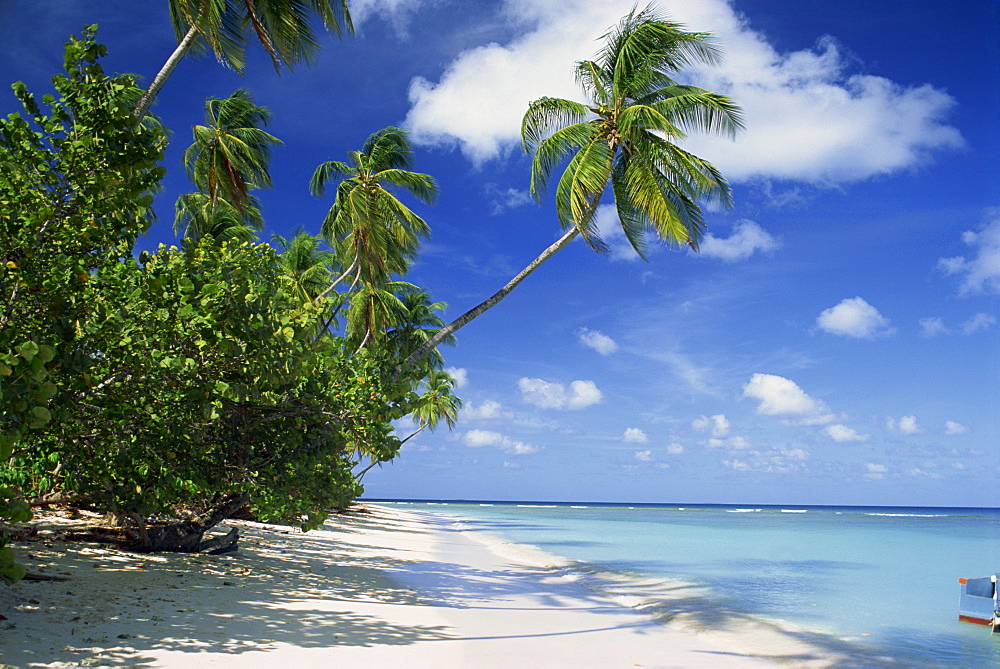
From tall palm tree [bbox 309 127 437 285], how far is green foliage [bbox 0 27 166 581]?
30.6 feet

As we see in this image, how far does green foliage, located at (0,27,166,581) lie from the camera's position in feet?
13.2

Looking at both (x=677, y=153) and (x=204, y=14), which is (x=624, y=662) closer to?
(x=677, y=153)

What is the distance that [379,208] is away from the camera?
14797 millimetres

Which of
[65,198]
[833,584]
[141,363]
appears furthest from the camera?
[833,584]

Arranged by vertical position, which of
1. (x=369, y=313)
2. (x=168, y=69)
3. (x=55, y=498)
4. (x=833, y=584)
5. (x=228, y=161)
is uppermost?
(x=228, y=161)

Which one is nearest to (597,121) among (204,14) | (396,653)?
(204,14)

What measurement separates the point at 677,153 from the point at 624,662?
818 centimetres

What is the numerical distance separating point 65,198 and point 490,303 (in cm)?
700

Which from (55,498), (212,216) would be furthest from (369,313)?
(55,498)

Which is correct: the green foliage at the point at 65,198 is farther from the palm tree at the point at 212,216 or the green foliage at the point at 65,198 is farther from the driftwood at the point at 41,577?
the palm tree at the point at 212,216

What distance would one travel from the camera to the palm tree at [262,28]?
8.85 meters

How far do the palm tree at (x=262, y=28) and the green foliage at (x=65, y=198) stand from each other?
16.4 ft

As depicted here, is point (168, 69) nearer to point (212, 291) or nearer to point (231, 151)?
point (212, 291)

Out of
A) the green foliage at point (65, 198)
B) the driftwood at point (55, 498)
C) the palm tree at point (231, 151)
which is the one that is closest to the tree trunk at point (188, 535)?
the driftwood at point (55, 498)
